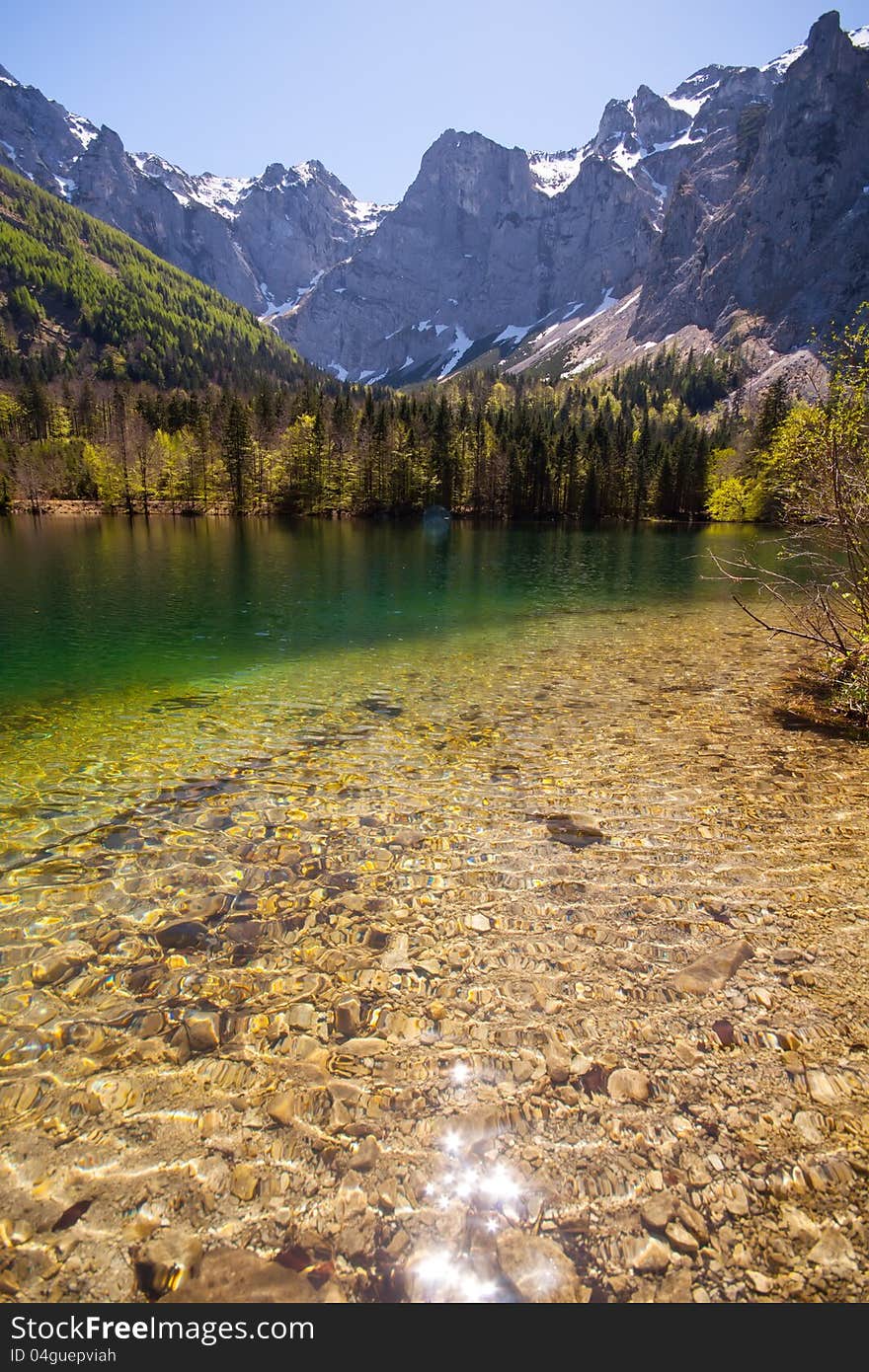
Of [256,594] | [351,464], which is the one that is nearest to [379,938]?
[256,594]

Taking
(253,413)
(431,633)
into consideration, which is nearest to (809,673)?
(431,633)

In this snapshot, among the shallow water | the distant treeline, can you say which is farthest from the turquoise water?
the distant treeline

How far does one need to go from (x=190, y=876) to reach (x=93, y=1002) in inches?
79.3

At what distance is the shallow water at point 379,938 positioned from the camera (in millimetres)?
3908

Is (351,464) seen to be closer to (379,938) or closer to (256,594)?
(256,594)

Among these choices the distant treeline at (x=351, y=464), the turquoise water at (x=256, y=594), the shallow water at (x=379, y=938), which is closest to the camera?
the shallow water at (x=379, y=938)

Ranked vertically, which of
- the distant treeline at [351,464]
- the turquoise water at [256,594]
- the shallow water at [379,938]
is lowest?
the shallow water at [379,938]

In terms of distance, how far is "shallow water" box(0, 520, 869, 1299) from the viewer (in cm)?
391

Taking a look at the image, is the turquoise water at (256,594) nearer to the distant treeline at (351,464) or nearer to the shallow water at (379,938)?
the shallow water at (379,938)

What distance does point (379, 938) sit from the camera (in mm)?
6219

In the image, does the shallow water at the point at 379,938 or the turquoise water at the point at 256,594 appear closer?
the shallow water at the point at 379,938

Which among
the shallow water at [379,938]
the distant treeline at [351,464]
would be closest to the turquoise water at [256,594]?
the shallow water at [379,938]

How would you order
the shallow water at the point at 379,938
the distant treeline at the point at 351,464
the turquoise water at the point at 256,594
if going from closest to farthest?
the shallow water at the point at 379,938, the turquoise water at the point at 256,594, the distant treeline at the point at 351,464

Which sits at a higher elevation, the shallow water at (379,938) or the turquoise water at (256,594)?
the turquoise water at (256,594)
